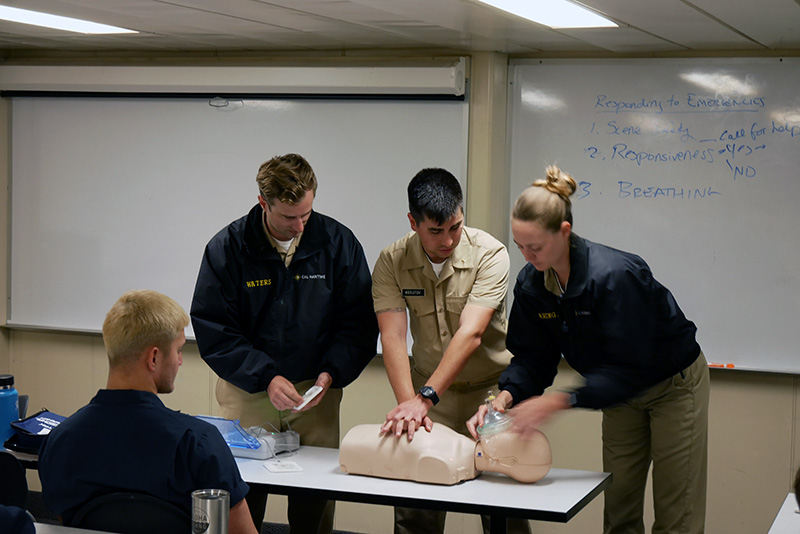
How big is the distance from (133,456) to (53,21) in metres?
2.41

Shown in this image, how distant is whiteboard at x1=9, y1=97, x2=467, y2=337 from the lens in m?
4.22

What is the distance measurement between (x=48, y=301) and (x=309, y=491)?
113 inches

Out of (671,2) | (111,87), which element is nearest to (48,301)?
(111,87)

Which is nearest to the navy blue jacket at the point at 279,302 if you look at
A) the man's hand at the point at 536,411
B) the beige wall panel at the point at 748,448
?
the man's hand at the point at 536,411

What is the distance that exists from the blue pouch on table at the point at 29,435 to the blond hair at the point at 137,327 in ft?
2.78

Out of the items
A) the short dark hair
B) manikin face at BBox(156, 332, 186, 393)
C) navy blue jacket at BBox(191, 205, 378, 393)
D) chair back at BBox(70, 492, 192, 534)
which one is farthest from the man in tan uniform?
chair back at BBox(70, 492, 192, 534)

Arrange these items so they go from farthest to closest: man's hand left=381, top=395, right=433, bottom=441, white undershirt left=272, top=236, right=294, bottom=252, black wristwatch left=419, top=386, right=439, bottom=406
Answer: white undershirt left=272, top=236, right=294, bottom=252, black wristwatch left=419, top=386, right=439, bottom=406, man's hand left=381, top=395, right=433, bottom=441

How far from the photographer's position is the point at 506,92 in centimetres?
406

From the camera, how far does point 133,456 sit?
203 centimetres

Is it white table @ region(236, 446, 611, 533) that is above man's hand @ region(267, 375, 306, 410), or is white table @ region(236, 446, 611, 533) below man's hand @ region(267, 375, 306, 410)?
below

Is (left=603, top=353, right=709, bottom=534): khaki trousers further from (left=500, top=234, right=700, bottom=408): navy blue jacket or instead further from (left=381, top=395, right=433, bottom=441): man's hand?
(left=381, top=395, right=433, bottom=441): man's hand

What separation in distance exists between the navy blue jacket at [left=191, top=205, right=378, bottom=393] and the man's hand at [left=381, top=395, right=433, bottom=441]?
0.42 metres

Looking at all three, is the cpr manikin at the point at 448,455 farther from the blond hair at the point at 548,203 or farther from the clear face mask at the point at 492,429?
the blond hair at the point at 548,203

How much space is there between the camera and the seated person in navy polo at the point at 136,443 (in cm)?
203
